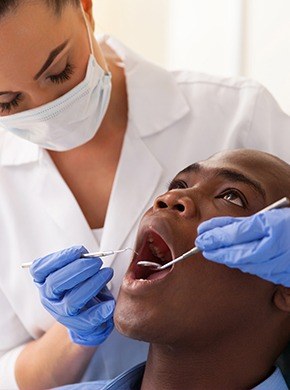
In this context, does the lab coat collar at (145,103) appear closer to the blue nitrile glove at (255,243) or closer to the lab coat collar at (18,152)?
the lab coat collar at (18,152)

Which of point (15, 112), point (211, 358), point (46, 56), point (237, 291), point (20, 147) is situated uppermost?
point (46, 56)

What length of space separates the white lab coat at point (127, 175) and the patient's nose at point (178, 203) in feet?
1.07

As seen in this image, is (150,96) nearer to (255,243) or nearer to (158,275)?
(158,275)

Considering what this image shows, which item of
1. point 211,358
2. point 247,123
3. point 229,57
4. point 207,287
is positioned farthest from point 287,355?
point 229,57

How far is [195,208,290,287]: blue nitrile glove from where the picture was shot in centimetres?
130

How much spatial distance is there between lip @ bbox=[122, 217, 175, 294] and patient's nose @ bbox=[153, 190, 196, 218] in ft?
0.15

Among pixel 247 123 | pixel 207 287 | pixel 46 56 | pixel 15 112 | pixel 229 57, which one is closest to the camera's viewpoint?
pixel 207 287

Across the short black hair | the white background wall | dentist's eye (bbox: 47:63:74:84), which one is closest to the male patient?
dentist's eye (bbox: 47:63:74:84)

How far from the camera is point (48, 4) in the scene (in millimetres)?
1627

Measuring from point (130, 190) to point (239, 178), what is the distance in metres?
0.42

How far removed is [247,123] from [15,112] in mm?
597

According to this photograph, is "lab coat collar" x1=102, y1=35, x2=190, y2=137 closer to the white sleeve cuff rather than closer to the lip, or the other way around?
Result: the lip

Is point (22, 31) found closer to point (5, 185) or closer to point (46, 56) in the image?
point (46, 56)

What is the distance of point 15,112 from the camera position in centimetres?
177
